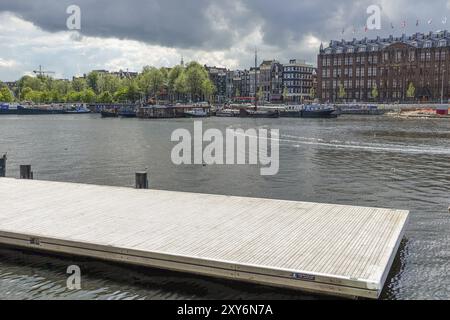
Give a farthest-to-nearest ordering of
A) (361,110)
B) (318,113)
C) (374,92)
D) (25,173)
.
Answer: (374,92), (361,110), (318,113), (25,173)

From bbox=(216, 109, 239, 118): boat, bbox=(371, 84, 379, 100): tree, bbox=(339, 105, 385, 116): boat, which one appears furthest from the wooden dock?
bbox=(371, 84, 379, 100): tree

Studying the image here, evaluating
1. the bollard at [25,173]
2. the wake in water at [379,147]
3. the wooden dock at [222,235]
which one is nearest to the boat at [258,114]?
the wake in water at [379,147]

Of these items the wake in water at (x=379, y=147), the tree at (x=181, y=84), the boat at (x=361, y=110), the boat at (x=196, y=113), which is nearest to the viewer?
the wake in water at (x=379, y=147)

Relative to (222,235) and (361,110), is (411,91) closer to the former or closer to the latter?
(361,110)

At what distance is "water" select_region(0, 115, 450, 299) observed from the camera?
1374 centimetres

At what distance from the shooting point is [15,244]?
1616 cm

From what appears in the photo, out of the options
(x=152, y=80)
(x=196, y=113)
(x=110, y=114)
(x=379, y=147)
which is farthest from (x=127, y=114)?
(x=379, y=147)

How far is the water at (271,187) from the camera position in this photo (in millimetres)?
13742

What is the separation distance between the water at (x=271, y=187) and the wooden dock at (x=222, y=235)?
0.57 m

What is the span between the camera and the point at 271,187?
29.4 meters

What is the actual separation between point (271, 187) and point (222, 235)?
14.2 meters

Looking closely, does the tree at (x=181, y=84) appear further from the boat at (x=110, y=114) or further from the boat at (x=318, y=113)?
the boat at (x=318, y=113)

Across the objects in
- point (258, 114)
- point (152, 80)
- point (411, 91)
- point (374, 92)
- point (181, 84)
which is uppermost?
point (152, 80)
